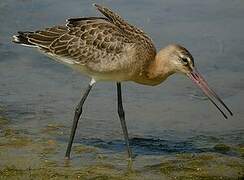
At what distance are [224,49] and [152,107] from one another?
2184 mm

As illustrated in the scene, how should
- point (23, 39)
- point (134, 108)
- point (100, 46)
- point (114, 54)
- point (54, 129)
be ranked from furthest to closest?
point (134, 108) < point (54, 129) < point (23, 39) < point (100, 46) < point (114, 54)

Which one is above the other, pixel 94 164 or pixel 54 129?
pixel 94 164

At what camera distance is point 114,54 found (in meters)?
8.84

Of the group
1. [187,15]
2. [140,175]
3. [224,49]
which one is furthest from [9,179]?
[187,15]

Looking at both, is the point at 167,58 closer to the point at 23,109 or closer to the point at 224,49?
the point at 23,109

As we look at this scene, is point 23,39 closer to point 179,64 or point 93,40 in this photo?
point 93,40

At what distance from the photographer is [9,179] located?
8141 millimetres

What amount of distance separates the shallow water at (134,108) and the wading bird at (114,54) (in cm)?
42

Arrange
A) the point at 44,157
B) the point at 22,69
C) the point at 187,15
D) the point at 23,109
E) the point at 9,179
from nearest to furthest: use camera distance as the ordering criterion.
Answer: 1. the point at 9,179
2. the point at 44,157
3. the point at 23,109
4. the point at 22,69
5. the point at 187,15

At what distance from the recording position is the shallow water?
870 centimetres

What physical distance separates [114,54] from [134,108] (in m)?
1.61

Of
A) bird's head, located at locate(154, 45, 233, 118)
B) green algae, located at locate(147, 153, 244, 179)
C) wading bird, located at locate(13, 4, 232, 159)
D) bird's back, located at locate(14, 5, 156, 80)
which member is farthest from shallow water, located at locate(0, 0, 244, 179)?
bird's back, located at locate(14, 5, 156, 80)

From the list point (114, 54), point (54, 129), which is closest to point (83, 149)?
point (54, 129)

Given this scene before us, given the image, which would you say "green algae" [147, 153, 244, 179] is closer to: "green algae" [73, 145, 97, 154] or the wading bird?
the wading bird
